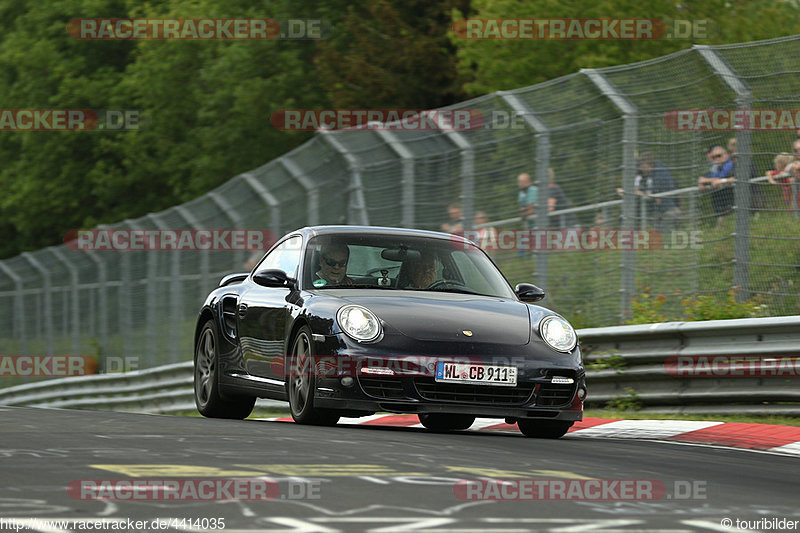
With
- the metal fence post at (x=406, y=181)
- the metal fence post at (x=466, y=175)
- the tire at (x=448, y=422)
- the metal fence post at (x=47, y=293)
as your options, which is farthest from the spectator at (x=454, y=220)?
the metal fence post at (x=47, y=293)

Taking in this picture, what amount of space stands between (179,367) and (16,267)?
12215 millimetres

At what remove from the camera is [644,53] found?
3909 cm

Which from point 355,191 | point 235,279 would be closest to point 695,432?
point 235,279

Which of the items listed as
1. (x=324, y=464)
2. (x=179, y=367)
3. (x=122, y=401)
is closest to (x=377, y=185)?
(x=179, y=367)

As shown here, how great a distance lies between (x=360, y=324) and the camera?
9.73 metres

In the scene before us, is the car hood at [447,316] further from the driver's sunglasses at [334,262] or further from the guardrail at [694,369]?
the guardrail at [694,369]

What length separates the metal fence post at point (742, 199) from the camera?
1193 cm

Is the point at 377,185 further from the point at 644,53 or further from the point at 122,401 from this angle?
the point at 644,53

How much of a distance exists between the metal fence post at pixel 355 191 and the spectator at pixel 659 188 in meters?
4.31

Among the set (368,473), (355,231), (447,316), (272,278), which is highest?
(355,231)

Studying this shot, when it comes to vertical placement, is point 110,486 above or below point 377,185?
below

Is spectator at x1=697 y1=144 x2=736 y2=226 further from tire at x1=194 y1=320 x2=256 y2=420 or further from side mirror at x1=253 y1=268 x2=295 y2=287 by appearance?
tire at x1=194 y1=320 x2=256 y2=420

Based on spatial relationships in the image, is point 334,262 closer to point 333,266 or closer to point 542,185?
point 333,266

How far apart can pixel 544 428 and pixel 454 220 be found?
546 cm
